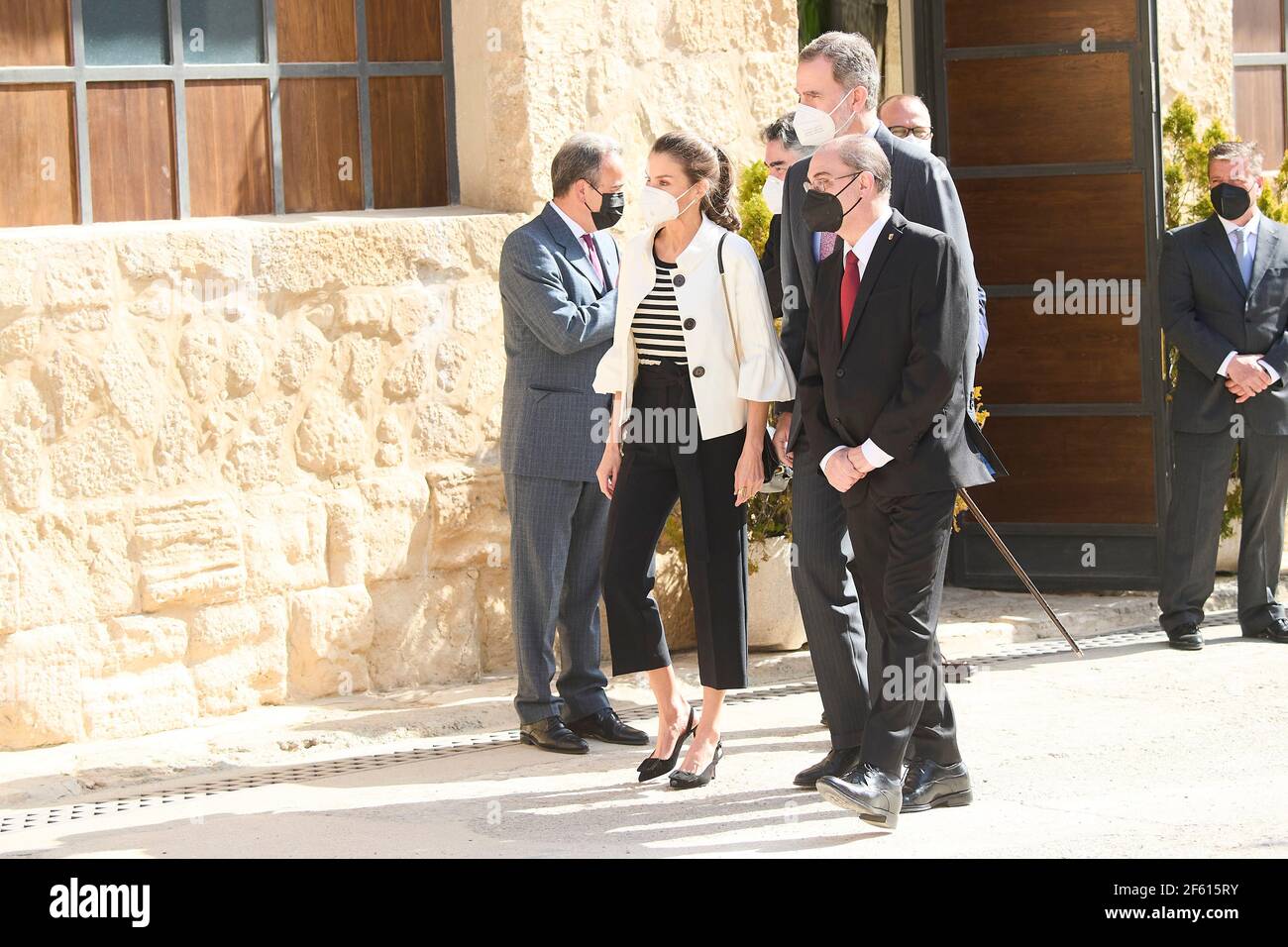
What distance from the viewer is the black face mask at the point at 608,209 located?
6230 mm

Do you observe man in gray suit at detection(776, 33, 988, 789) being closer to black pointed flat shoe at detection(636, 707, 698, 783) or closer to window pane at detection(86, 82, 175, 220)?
black pointed flat shoe at detection(636, 707, 698, 783)

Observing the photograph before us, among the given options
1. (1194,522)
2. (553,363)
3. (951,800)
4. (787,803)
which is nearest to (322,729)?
(553,363)

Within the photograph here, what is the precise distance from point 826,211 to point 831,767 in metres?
1.63

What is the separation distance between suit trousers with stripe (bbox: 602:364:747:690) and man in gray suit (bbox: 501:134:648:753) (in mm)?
612

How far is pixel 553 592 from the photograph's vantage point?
632cm

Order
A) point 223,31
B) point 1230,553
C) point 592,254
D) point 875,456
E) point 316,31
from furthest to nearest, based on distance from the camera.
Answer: point 1230,553
point 316,31
point 223,31
point 592,254
point 875,456

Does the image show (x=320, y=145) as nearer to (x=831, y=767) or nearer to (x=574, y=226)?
(x=574, y=226)

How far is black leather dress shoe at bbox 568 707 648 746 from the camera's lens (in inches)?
245

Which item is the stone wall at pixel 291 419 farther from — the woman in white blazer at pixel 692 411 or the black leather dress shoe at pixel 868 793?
the black leather dress shoe at pixel 868 793

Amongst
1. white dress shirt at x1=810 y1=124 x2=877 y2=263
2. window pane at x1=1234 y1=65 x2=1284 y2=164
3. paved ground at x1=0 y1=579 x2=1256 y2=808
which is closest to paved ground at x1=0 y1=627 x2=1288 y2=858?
paved ground at x1=0 y1=579 x2=1256 y2=808

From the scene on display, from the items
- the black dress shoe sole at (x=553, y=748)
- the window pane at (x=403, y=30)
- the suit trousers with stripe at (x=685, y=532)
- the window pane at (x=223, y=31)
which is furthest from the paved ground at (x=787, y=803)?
the window pane at (x=403, y=30)

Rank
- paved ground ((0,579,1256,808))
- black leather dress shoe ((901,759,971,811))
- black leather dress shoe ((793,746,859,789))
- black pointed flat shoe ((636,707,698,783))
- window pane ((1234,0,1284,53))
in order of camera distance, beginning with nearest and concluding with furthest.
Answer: black leather dress shoe ((901,759,971,811)), black leather dress shoe ((793,746,859,789)), black pointed flat shoe ((636,707,698,783)), paved ground ((0,579,1256,808)), window pane ((1234,0,1284,53))

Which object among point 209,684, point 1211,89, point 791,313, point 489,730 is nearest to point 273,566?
point 209,684
